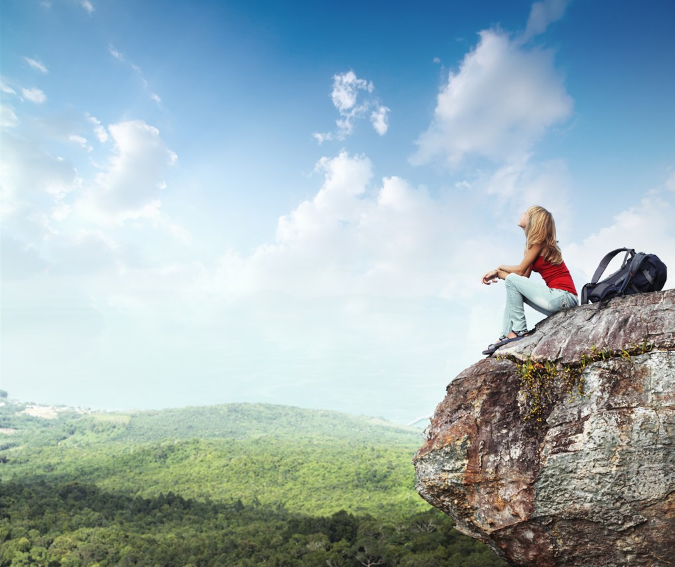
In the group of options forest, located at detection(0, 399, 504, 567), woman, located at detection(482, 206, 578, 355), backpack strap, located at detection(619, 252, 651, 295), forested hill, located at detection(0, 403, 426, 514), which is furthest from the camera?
forested hill, located at detection(0, 403, 426, 514)

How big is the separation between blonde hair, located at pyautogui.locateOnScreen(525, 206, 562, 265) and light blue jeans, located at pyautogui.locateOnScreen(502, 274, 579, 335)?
0.55 metres

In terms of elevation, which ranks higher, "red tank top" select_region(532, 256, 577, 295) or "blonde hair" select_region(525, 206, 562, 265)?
"blonde hair" select_region(525, 206, 562, 265)

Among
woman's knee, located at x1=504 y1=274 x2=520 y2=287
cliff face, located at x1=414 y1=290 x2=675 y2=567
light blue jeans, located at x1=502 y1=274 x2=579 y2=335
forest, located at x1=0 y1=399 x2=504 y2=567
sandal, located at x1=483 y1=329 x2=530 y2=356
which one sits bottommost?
forest, located at x1=0 y1=399 x2=504 y2=567

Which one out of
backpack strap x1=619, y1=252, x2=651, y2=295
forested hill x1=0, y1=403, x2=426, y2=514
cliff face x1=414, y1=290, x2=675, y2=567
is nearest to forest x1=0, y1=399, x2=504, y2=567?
forested hill x1=0, y1=403, x2=426, y2=514

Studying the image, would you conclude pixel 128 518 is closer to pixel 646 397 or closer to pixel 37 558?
pixel 37 558

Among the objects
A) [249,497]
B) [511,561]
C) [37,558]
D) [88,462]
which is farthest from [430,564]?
[88,462]

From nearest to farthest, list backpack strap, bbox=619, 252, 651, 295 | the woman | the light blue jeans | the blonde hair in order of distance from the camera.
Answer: backpack strap, bbox=619, 252, 651, 295 → the light blue jeans → the woman → the blonde hair

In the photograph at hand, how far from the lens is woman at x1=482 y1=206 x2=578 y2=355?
6473mm

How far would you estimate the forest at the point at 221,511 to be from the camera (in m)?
36.7

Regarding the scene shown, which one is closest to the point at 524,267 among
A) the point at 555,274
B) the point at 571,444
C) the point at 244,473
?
the point at 555,274

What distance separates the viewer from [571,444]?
5.34 m

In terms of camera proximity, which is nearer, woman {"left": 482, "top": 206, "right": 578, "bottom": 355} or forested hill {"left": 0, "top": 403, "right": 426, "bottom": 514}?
woman {"left": 482, "top": 206, "right": 578, "bottom": 355}

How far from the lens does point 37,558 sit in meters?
42.2

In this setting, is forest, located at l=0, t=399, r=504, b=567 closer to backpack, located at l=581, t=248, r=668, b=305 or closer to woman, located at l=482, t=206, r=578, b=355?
woman, located at l=482, t=206, r=578, b=355
